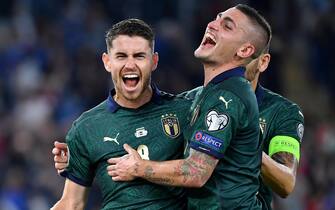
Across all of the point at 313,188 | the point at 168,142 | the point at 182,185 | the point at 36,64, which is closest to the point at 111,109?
the point at 168,142

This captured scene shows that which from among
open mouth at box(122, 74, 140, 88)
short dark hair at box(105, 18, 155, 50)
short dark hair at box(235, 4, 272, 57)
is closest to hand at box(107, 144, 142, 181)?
open mouth at box(122, 74, 140, 88)

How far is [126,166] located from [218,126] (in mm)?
580

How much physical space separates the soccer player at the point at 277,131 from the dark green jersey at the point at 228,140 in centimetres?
42

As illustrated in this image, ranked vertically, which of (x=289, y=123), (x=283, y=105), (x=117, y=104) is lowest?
(x=289, y=123)

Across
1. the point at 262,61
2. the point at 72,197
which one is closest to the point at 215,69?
the point at 262,61

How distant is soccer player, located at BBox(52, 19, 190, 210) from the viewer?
6.22m

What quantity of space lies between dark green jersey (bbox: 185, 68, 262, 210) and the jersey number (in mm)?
307

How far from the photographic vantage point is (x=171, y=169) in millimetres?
5895

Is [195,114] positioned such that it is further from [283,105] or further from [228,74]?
[283,105]

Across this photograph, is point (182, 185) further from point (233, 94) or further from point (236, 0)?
point (236, 0)

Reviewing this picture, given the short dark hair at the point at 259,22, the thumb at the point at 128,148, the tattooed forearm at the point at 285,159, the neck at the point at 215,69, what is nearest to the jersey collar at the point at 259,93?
the tattooed forearm at the point at 285,159

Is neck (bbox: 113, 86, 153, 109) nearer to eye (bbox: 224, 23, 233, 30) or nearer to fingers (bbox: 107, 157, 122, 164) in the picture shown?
fingers (bbox: 107, 157, 122, 164)

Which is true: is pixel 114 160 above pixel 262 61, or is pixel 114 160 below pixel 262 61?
below

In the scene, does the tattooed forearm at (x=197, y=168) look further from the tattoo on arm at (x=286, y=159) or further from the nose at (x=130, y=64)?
the tattoo on arm at (x=286, y=159)
